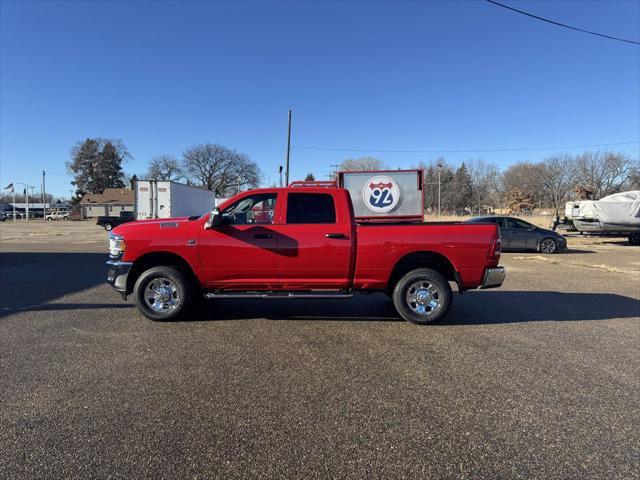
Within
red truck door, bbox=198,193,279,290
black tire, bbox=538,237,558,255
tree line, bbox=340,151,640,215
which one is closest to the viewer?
red truck door, bbox=198,193,279,290

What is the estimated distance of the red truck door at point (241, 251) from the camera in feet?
19.2

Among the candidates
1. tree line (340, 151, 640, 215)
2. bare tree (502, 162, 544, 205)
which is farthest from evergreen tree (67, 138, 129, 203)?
bare tree (502, 162, 544, 205)

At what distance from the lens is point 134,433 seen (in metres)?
3.01

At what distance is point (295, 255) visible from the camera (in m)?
5.87

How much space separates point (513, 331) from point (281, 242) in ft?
11.6

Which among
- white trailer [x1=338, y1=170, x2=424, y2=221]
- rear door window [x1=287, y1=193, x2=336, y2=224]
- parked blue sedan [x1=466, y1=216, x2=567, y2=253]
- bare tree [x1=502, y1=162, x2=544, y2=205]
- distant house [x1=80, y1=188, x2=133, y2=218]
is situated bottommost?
parked blue sedan [x1=466, y1=216, x2=567, y2=253]

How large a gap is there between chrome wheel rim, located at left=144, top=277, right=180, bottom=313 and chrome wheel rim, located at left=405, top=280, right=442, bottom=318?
11.4ft

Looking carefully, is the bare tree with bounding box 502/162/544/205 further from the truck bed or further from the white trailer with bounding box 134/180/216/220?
the truck bed

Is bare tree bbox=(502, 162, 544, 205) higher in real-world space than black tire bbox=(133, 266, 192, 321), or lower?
higher

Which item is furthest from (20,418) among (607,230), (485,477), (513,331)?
(607,230)

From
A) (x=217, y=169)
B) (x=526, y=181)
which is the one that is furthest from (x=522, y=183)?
(x=217, y=169)

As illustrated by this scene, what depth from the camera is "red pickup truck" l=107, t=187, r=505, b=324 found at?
5871 millimetres

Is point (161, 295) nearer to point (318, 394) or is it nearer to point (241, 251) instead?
point (241, 251)

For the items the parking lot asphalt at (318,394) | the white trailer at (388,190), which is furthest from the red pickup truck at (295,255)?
the white trailer at (388,190)
